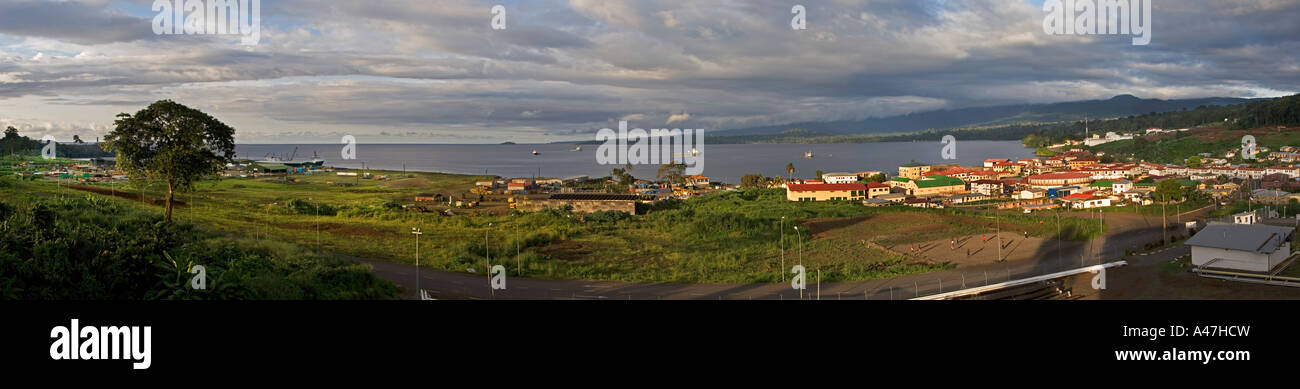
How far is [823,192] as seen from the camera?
50.0 metres

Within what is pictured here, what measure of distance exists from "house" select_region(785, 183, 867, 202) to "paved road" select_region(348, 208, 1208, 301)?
24346 millimetres

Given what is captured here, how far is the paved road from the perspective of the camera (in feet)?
62.4

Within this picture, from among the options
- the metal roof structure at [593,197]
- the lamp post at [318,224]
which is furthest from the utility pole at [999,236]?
the lamp post at [318,224]

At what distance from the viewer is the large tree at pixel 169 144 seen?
20469 millimetres

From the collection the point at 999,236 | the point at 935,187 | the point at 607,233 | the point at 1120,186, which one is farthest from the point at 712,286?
the point at 1120,186

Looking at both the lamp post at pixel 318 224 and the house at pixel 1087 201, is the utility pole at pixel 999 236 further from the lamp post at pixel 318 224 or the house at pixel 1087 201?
the lamp post at pixel 318 224

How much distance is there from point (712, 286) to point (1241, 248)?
47.7 ft

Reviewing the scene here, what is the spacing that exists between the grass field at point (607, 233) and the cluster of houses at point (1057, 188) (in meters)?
6.19
